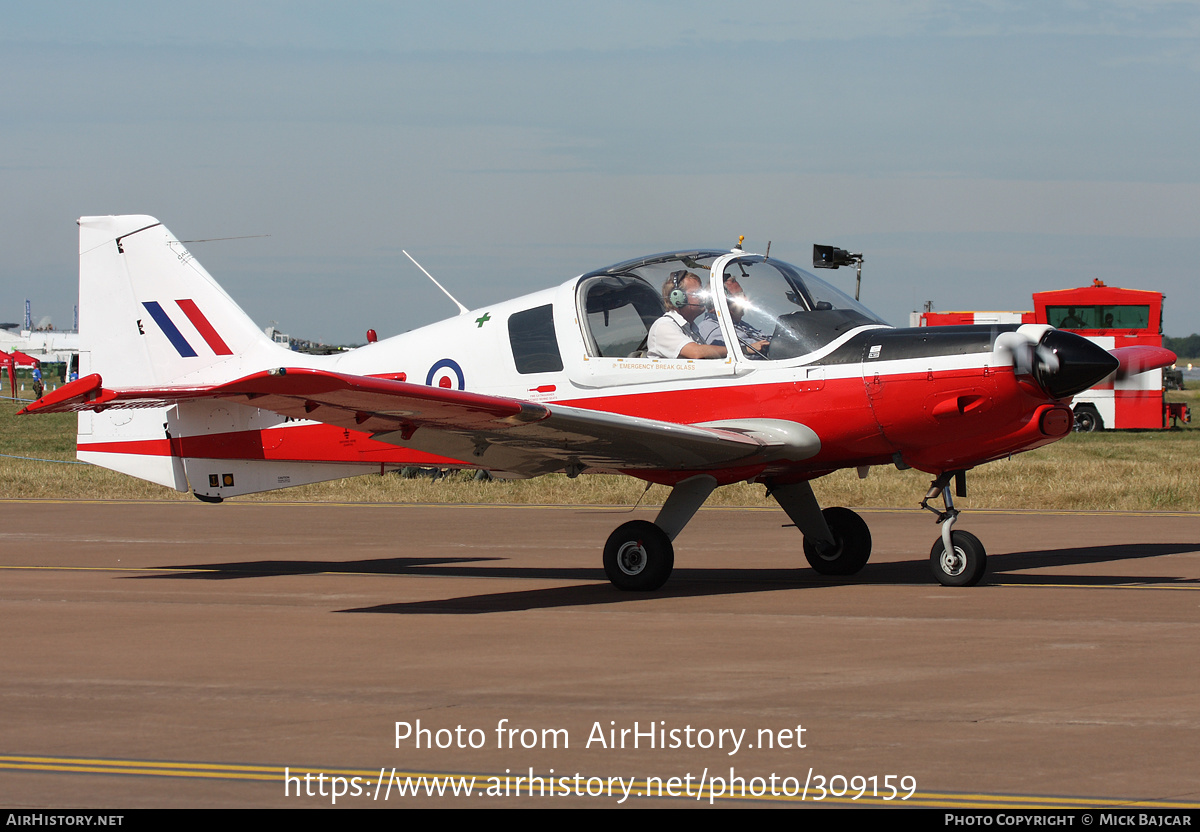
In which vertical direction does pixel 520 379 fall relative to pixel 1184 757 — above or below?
above

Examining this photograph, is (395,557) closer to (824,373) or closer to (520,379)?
(520,379)

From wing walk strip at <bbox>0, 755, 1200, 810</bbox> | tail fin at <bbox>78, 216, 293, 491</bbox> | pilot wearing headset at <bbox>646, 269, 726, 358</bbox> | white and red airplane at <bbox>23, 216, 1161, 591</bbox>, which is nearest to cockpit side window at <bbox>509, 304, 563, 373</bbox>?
white and red airplane at <bbox>23, 216, 1161, 591</bbox>

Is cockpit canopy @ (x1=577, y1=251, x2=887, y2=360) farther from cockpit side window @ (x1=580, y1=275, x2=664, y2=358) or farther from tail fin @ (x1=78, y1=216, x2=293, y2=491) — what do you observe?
tail fin @ (x1=78, y1=216, x2=293, y2=491)

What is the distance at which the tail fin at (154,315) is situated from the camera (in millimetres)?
12773

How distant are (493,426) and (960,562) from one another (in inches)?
151

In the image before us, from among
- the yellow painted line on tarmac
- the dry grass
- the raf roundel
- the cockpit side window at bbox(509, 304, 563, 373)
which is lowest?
the yellow painted line on tarmac

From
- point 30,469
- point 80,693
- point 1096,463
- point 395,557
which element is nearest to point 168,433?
point 395,557

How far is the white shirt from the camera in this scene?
10.9m

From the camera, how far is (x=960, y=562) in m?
10.4

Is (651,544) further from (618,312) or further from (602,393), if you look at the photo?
(618,312)

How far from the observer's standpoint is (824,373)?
407 inches

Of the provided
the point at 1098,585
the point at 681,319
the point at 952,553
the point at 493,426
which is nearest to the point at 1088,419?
the point at 1098,585

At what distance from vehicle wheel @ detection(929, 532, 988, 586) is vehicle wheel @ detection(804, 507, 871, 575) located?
1020 millimetres
